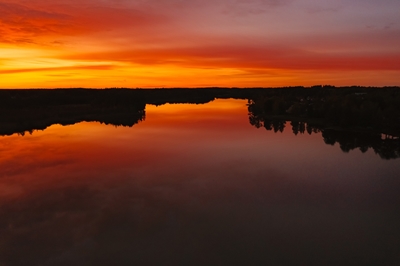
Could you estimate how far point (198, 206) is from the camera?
13.0 metres

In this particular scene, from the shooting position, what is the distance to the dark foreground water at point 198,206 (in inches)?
384

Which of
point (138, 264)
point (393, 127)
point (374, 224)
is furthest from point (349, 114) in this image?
point (138, 264)

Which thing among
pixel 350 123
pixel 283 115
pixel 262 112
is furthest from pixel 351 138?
pixel 262 112

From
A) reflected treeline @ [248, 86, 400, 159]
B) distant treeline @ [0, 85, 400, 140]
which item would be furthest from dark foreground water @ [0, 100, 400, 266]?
distant treeline @ [0, 85, 400, 140]

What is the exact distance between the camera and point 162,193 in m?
14.4

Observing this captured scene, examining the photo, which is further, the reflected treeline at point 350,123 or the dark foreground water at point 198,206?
the reflected treeline at point 350,123

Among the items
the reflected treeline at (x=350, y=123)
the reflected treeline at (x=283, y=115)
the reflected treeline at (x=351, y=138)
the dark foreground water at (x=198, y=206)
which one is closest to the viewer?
the dark foreground water at (x=198, y=206)

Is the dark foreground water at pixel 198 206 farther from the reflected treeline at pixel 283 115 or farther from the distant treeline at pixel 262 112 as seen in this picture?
the distant treeline at pixel 262 112

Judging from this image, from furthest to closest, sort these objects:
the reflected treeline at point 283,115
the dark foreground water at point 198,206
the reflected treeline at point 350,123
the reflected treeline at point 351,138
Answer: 1. the reflected treeline at point 283,115
2. the reflected treeline at point 350,123
3. the reflected treeline at point 351,138
4. the dark foreground water at point 198,206

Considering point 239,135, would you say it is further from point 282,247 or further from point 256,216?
point 282,247

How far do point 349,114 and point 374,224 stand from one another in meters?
22.2

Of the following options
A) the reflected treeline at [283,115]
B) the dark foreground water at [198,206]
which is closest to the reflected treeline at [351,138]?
the reflected treeline at [283,115]

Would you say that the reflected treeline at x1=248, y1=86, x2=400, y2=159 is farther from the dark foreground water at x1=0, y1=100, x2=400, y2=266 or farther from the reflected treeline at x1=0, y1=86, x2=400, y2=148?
the dark foreground water at x1=0, y1=100, x2=400, y2=266

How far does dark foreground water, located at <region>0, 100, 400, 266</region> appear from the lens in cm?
975
